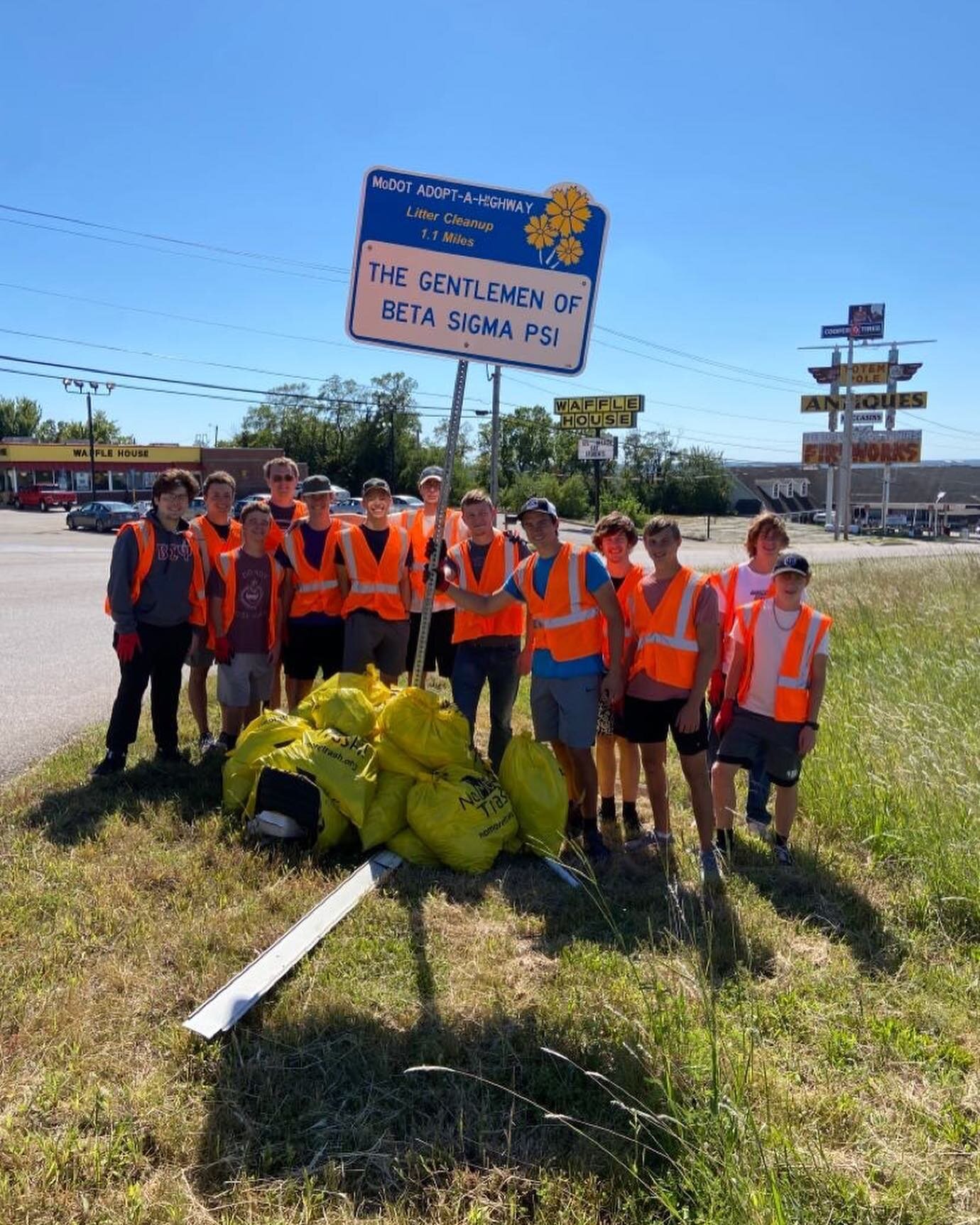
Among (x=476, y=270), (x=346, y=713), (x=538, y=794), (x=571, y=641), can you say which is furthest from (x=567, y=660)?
(x=476, y=270)

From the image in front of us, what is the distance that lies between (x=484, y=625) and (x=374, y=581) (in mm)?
858

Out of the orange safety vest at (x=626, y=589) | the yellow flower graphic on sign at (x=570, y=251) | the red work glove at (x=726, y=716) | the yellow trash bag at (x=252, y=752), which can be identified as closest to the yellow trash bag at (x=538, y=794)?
the orange safety vest at (x=626, y=589)

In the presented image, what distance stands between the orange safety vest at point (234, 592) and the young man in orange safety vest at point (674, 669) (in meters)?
2.42

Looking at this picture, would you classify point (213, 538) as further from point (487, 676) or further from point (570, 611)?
point (570, 611)

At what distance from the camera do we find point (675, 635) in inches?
170

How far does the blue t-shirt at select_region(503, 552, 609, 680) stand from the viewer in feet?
14.6

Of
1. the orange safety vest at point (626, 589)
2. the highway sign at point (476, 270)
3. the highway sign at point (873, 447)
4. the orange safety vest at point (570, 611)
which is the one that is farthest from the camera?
the highway sign at point (873, 447)

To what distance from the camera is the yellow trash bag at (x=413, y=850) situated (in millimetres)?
4246

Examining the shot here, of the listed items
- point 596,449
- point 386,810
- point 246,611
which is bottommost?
point 386,810

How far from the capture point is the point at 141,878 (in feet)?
12.9

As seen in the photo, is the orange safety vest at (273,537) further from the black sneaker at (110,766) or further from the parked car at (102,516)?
the parked car at (102,516)

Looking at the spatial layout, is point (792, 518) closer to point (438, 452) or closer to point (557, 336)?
point (438, 452)

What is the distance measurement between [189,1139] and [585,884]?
2.08m

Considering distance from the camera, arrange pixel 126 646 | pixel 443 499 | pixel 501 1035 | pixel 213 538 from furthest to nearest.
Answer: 1. pixel 213 538
2. pixel 126 646
3. pixel 443 499
4. pixel 501 1035
